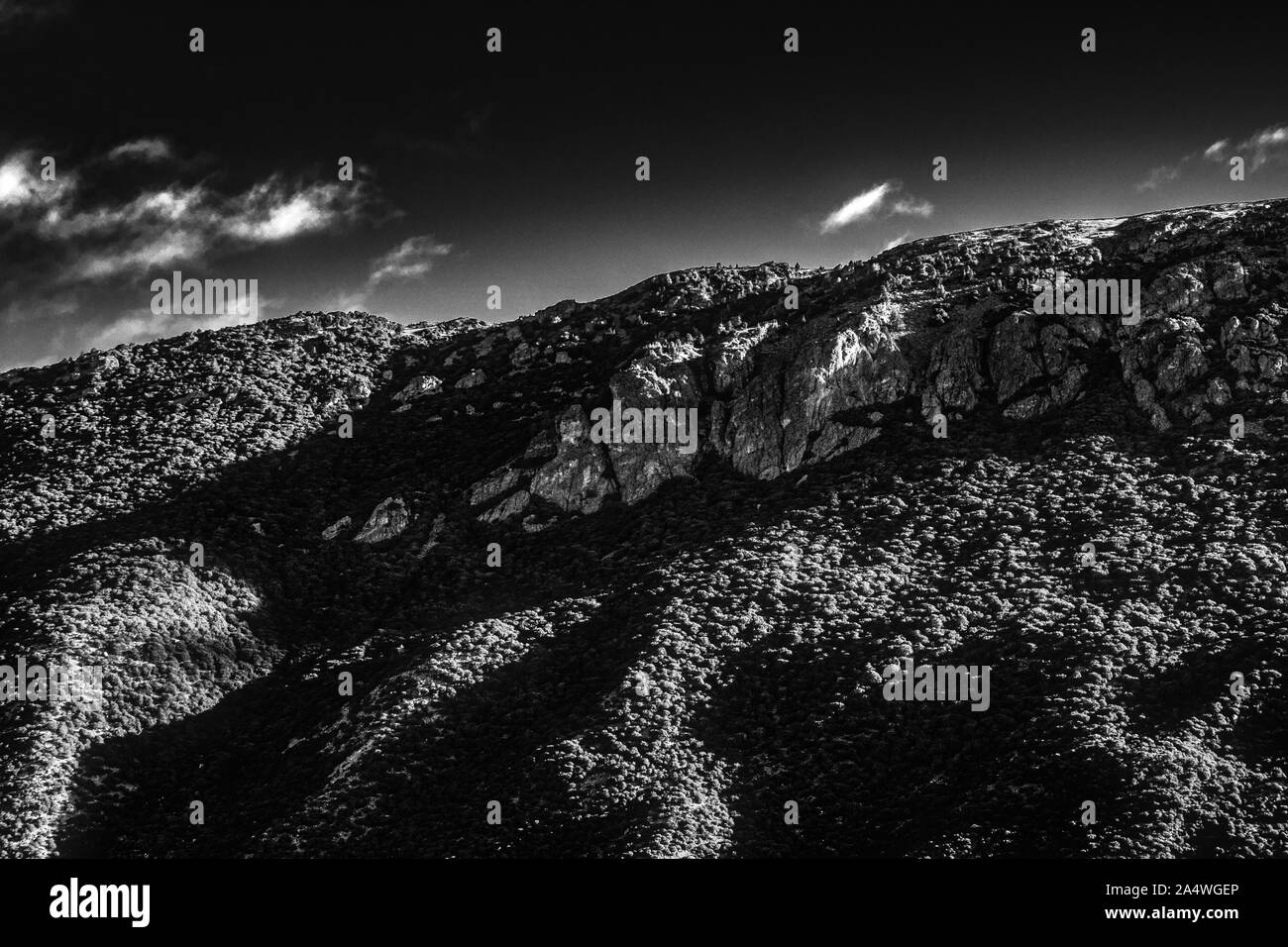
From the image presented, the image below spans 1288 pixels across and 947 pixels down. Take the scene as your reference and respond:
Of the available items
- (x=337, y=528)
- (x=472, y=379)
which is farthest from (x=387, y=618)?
(x=472, y=379)

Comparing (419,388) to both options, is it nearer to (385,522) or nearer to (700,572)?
(385,522)

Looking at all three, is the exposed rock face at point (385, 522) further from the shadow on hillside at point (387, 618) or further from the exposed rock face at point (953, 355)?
the exposed rock face at point (953, 355)

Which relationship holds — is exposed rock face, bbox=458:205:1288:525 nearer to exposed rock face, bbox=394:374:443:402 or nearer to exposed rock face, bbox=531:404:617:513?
exposed rock face, bbox=531:404:617:513

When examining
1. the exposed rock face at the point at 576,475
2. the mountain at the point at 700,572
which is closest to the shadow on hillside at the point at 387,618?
the mountain at the point at 700,572

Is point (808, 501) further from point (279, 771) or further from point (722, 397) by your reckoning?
point (279, 771)
